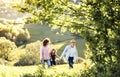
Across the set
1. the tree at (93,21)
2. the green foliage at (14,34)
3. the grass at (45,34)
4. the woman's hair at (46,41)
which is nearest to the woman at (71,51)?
the woman's hair at (46,41)

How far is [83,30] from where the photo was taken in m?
10.5

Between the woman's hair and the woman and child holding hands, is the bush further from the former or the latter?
the woman's hair

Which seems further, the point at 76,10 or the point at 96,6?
the point at 76,10

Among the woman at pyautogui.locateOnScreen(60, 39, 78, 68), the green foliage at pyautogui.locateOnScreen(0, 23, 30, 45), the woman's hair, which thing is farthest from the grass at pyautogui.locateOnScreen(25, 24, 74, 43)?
the woman's hair

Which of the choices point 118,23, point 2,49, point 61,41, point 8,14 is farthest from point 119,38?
point 8,14

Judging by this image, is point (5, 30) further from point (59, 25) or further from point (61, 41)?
point (59, 25)

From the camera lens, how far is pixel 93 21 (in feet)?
32.9

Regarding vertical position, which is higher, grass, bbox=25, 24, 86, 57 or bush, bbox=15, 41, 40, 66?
bush, bbox=15, 41, 40, 66

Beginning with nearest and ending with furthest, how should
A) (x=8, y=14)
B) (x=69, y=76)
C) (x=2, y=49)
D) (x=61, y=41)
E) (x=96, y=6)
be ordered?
(x=96, y=6), (x=69, y=76), (x=2, y=49), (x=61, y=41), (x=8, y=14)

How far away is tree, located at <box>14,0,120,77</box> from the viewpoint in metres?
9.80

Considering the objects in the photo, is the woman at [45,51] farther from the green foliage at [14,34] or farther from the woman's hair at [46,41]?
the green foliage at [14,34]

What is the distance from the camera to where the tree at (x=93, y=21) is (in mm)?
9805

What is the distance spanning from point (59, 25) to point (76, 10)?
790 mm

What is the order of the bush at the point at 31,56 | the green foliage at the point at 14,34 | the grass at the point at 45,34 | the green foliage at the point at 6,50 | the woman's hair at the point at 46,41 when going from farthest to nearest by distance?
the grass at the point at 45,34, the green foliage at the point at 14,34, the green foliage at the point at 6,50, the bush at the point at 31,56, the woman's hair at the point at 46,41
